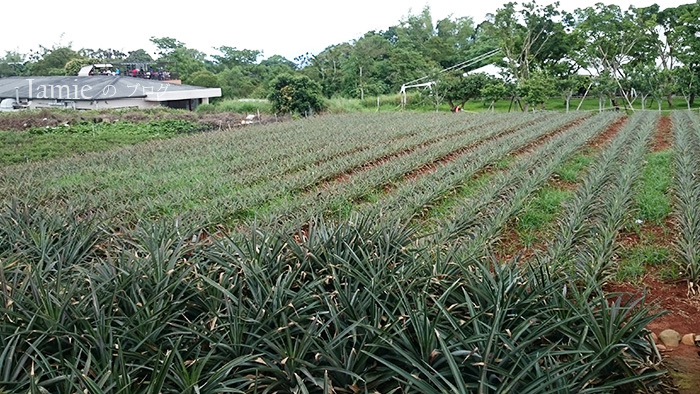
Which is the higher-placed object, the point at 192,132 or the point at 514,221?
the point at 192,132

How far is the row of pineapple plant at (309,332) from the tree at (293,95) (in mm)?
22038

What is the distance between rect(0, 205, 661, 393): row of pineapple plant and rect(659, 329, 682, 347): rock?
753 mm

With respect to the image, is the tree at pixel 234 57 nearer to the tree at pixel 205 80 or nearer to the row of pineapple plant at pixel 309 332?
the tree at pixel 205 80

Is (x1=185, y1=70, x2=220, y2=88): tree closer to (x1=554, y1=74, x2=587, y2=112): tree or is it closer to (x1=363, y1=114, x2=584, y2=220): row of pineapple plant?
(x1=554, y1=74, x2=587, y2=112): tree

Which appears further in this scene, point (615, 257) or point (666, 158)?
point (666, 158)

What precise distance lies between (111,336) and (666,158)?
993 cm

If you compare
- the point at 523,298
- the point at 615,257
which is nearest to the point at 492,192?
the point at 615,257

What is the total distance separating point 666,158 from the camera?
938cm

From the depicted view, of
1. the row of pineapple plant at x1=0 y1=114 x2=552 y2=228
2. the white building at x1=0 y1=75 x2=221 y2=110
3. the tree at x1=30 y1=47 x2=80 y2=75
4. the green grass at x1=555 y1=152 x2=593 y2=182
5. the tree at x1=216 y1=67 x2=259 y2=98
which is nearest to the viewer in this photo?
the row of pineapple plant at x1=0 y1=114 x2=552 y2=228

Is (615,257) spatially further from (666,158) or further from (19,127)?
(19,127)

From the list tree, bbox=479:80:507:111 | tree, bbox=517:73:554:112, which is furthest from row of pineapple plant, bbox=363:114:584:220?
tree, bbox=479:80:507:111

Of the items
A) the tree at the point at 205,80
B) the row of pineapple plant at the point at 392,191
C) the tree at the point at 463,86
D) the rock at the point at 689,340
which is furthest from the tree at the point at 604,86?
the rock at the point at 689,340

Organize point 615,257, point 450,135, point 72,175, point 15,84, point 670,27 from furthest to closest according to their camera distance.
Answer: point 15,84 < point 670,27 < point 450,135 < point 72,175 < point 615,257

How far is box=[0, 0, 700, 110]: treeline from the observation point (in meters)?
27.0
